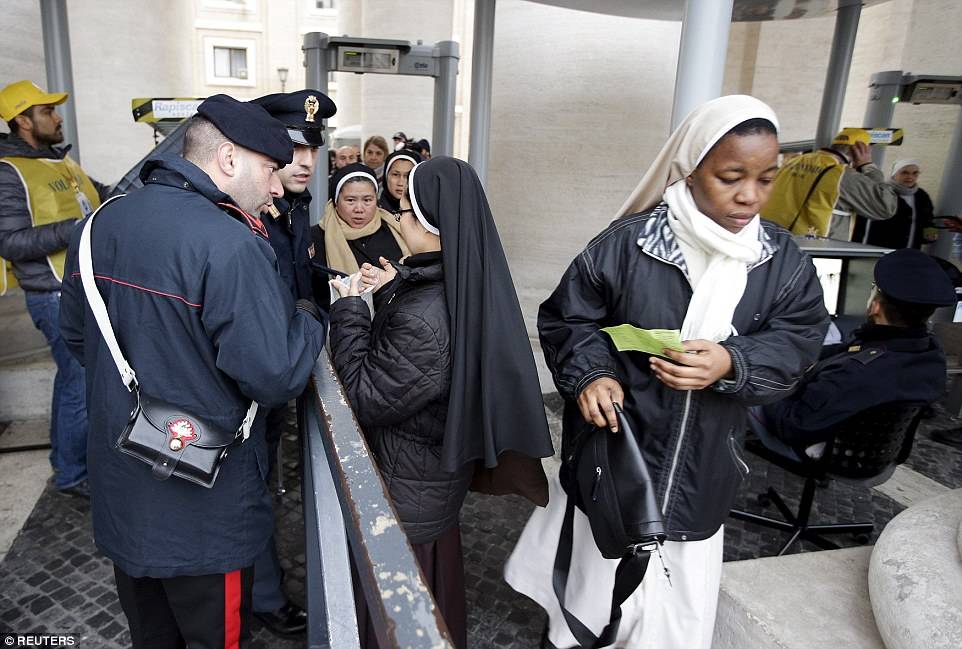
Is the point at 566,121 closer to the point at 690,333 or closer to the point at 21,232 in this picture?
the point at 21,232

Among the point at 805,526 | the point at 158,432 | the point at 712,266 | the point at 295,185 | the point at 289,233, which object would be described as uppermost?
the point at 295,185

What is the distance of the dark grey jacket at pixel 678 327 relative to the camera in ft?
6.21

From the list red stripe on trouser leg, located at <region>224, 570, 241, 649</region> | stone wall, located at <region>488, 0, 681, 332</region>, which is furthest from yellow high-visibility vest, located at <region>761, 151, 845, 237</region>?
red stripe on trouser leg, located at <region>224, 570, 241, 649</region>

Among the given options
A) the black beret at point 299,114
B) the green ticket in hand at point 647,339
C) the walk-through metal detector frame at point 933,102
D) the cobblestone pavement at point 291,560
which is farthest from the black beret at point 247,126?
the walk-through metal detector frame at point 933,102

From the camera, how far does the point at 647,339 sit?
5.62 ft

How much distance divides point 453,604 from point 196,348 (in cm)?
132

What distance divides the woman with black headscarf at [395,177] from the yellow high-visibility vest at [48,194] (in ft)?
6.18

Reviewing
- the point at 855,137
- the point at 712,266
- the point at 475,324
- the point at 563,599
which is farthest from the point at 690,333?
the point at 855,137

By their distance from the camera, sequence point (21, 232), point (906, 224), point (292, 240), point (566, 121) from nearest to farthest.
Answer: point (292, 240) < point (21, 232) < point (566, 121) < point (906, 224)

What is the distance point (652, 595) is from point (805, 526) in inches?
70.8

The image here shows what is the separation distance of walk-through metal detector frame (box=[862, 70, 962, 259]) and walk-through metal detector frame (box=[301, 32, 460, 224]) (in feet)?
15.6

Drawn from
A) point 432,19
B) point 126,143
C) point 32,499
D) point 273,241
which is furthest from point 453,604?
point 432,19

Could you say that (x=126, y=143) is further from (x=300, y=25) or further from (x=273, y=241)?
(x=300, y=25)

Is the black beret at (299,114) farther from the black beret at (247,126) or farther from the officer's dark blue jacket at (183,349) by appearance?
the officer's dark blue jacket at (183,349)
